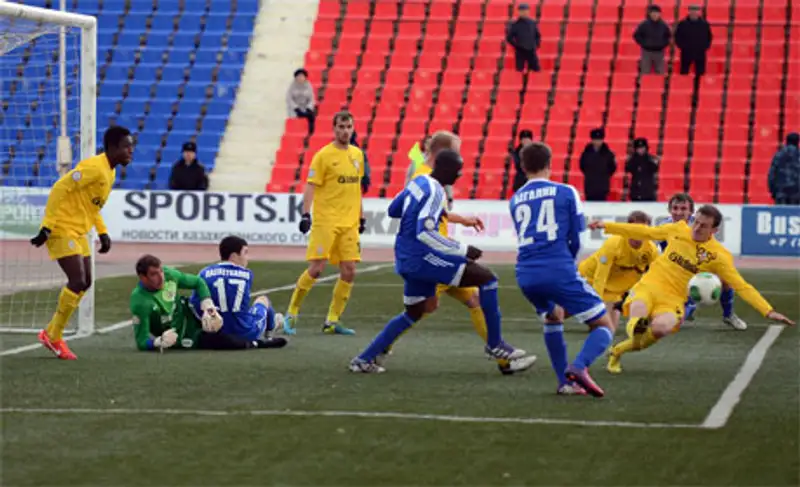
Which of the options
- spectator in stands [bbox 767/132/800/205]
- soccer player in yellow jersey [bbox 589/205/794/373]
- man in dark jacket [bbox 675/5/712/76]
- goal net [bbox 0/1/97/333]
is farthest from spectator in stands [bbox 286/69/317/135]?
soccer player in yellow jersey [bbox 589/205/794/373]

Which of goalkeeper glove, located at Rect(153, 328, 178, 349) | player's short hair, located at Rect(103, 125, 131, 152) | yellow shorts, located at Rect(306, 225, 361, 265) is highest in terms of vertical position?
player's short hair, located at Rect(103, 125, 131, 152)

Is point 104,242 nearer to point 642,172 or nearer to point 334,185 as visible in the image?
point 334,185

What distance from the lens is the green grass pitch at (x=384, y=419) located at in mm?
7828

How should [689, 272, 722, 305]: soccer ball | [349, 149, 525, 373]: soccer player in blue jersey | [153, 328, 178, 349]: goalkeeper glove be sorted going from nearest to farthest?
[349, 149, 525, 373]: soccer player in blue jersey < [153, 328, 178, 349]: goalkeeper glove < [689, 272, 722, 305]: soccer ball

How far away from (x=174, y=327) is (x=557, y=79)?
69.7 ft

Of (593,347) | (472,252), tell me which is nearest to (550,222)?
(593,347)

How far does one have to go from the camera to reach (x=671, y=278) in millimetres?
12148

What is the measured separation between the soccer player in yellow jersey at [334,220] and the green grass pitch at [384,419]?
79cm

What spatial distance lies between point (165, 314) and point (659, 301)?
156 inches

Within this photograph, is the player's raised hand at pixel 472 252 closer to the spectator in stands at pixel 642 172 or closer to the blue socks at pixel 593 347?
the blue socks at pixel 593 347

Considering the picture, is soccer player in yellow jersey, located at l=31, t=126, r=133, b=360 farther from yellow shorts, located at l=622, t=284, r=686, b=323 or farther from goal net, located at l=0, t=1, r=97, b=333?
yellow shorts, located at l=622, t=284, r=686, b=323

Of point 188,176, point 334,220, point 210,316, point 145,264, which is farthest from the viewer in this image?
point 188,176

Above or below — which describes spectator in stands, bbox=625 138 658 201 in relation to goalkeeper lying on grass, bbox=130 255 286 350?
above

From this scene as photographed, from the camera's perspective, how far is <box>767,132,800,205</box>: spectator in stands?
2775 centimetres
